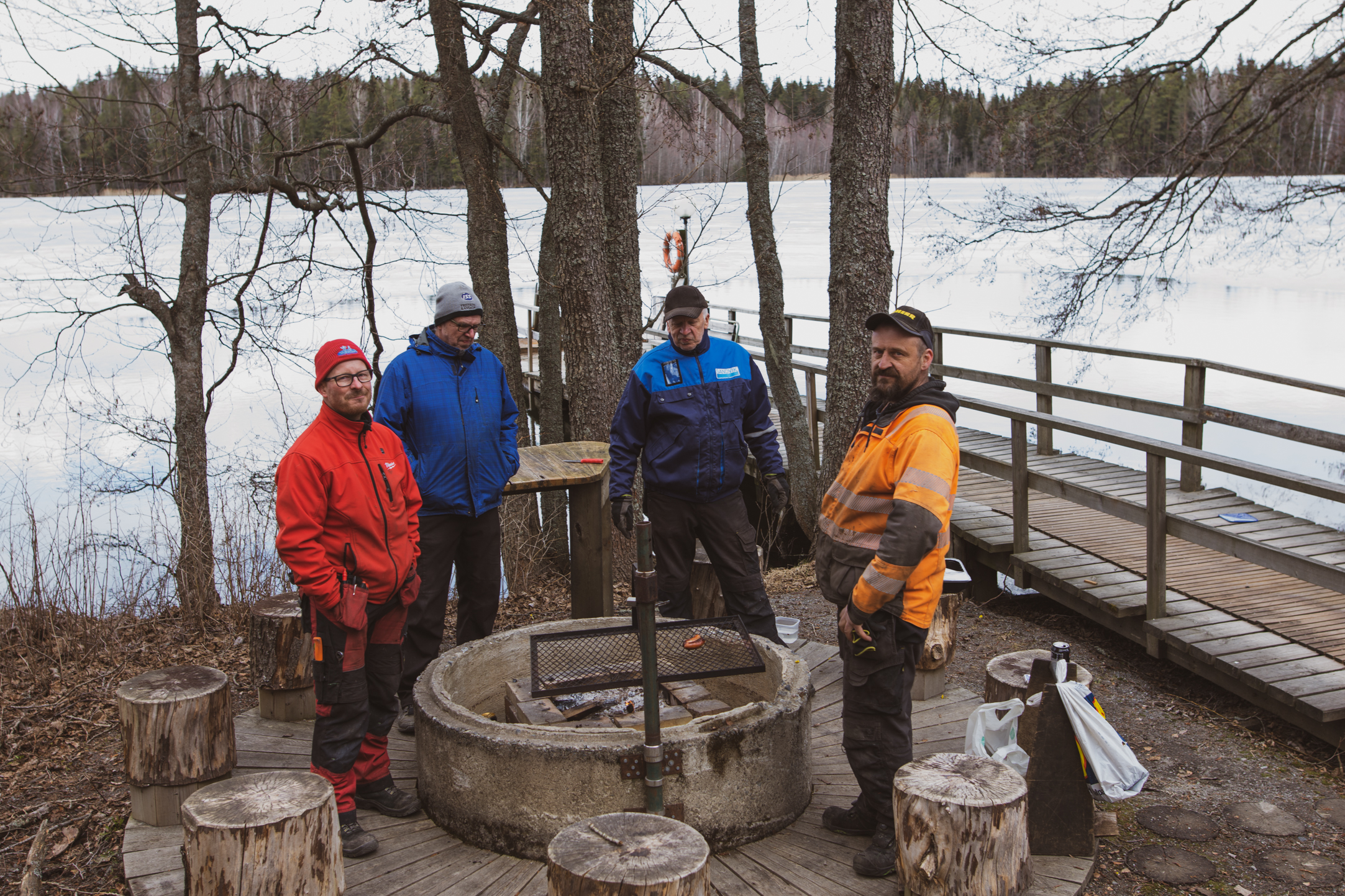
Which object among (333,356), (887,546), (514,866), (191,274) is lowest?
(514,866)

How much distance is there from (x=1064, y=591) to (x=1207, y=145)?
14.8 feet

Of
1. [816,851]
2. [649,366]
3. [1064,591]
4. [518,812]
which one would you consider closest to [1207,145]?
[1064,591]

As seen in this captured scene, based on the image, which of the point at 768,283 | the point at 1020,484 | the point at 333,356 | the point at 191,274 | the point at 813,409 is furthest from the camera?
the point at 768,283

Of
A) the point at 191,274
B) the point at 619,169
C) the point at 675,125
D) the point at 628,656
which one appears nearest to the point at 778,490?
the point at 628,656

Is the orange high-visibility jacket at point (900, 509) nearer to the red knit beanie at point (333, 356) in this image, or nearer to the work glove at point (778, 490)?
the work glove at point (778, 490)

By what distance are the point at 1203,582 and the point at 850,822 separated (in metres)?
3.42

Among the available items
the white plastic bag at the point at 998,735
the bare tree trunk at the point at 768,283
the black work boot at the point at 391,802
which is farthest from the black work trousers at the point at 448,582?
the bare tree trunk at the point at 768,283

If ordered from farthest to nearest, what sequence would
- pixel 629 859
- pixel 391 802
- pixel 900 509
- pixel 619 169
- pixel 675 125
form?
pixel 675 125 → pixel 619 169 → pixel 391 802 → pixel 900 509 → pixel 629 859

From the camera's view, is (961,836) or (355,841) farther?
(355,841)

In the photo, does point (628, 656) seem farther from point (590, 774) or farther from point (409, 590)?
point (409, 590)

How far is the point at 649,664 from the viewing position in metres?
3.05

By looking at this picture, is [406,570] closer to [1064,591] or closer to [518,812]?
[518,812]

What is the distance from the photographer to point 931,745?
4.19 metres

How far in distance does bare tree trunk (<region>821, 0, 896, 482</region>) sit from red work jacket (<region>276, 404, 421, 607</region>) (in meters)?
4.40
